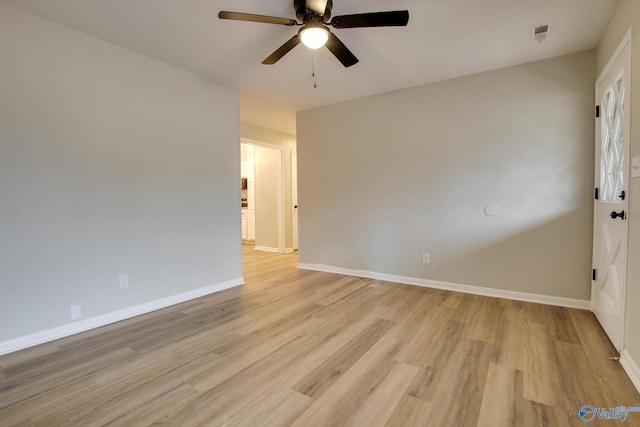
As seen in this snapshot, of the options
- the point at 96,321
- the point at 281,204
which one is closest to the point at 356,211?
the point at 281,204

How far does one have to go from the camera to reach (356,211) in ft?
13.7

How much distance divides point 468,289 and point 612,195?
1599 millimetres

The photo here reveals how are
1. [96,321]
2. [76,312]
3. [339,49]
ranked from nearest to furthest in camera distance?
[339,49]
[76,312]
[96,321]

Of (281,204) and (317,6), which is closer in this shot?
(317,6)

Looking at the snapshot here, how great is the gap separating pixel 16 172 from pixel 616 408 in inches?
159

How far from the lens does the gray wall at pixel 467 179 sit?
2.88 metres

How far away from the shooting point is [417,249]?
3.72 metres

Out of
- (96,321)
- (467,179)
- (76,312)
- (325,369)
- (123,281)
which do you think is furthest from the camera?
(467,179)

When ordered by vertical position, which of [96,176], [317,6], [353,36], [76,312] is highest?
[353,36]

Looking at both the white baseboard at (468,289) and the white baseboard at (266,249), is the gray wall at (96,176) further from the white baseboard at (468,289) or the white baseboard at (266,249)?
the white baseboard at (266,249)

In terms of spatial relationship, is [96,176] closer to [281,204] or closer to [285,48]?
[285,48]

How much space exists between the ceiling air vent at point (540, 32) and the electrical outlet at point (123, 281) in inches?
165

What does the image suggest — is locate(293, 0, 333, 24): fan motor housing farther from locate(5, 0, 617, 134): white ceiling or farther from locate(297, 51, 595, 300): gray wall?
locate(297, 51, 595, 300): gray wall

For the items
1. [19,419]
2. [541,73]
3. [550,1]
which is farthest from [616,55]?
[19,419]
